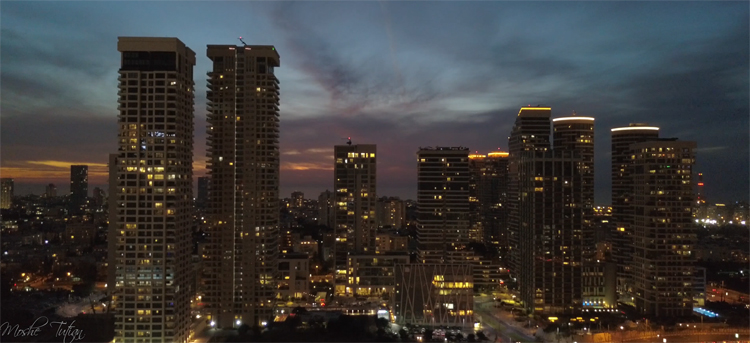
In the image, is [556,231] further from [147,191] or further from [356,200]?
[147,191]

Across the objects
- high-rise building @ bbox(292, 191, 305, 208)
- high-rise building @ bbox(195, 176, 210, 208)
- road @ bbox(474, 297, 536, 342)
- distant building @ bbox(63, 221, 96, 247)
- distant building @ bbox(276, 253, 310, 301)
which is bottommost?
road @ bbox(474, 297, 536, 342)

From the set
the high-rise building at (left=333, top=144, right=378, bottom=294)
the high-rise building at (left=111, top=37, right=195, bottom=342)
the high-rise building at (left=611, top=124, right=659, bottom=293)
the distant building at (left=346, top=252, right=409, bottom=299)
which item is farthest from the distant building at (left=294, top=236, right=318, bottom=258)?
the high-rise building at (left=611, top=124, right=659, bottom=293)

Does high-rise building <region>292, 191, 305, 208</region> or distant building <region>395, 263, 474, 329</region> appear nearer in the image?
distant building <region>395, 263, 474, 329</region>

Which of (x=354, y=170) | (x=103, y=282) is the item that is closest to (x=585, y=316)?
(x=354, y=170)

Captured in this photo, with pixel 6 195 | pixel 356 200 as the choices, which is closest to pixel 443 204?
pixel 356 200

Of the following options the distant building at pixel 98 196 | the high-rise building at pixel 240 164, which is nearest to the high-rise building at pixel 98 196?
the distant building at pixel 98 196

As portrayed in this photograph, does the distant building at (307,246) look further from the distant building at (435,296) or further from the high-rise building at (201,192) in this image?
the distant building at (435,296)

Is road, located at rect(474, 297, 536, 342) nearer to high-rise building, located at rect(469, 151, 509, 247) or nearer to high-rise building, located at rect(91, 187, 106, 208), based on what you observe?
high-rise building, located at rect(469, 151, 509, 247)

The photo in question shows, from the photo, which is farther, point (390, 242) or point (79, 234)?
point (79, 234)
